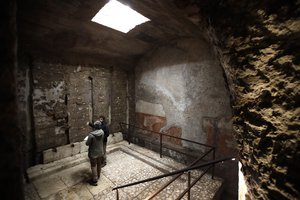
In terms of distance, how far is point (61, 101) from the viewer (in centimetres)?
522

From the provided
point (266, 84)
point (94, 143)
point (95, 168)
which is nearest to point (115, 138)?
point (95, 168)

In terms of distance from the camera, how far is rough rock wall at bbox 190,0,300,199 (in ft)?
4.24

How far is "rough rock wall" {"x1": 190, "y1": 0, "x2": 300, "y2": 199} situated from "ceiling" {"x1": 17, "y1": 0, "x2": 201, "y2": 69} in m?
0.94

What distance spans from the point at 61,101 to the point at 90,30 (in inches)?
96.1

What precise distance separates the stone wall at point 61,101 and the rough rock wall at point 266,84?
15.9 feet

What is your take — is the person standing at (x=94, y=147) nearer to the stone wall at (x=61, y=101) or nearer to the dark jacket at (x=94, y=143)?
the dark jacket at (x=94, y=143)

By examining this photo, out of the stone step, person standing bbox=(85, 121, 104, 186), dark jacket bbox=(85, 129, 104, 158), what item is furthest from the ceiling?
the stone step

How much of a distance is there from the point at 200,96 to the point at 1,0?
474 cm

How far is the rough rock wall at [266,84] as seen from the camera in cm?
129

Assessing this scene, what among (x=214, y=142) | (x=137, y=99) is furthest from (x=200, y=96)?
(x=137, y=99)

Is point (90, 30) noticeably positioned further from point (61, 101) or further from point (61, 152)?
point (61, 152)

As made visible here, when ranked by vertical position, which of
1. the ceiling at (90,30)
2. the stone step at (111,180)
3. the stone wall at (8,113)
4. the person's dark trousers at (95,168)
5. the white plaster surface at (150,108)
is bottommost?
the stone step at (111,180)

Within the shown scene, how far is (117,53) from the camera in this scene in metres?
6.01

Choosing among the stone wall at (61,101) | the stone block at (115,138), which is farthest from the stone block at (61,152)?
the stone block at (115,138)
